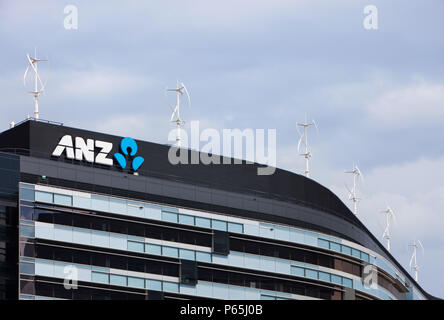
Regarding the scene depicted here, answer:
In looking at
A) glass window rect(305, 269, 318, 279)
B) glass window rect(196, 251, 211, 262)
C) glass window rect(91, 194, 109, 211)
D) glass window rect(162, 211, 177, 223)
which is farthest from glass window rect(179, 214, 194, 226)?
glass window rect(305, 269, 318, 279)

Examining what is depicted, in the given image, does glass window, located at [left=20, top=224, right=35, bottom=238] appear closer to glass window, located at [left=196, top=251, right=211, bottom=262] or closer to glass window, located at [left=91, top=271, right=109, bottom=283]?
glass window, located at [left=91, top=271, right=109, bottom=283]

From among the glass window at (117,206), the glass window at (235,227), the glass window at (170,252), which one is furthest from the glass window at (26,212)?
the glass window at (235,227)

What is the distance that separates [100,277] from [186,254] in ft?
42.2

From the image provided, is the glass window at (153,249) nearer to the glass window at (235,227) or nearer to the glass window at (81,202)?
the glass window at (81,202)

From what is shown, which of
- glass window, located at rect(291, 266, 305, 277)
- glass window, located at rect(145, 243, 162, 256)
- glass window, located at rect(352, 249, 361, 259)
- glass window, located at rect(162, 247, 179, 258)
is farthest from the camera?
glass window, located at rect(352, 249, 361, 259)

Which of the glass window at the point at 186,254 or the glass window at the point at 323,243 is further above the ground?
the glass window at the point at 323,243

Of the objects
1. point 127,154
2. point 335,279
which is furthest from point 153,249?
point 335,279

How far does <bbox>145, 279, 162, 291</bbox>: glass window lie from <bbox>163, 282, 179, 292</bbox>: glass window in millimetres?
674

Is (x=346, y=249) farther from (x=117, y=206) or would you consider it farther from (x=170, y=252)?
(x=117, y=206)

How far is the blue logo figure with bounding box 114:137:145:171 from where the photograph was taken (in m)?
137

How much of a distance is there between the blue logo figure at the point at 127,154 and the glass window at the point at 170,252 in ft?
33.0

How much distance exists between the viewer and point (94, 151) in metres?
135

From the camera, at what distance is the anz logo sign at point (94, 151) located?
133m

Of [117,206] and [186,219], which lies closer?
[117,206]
